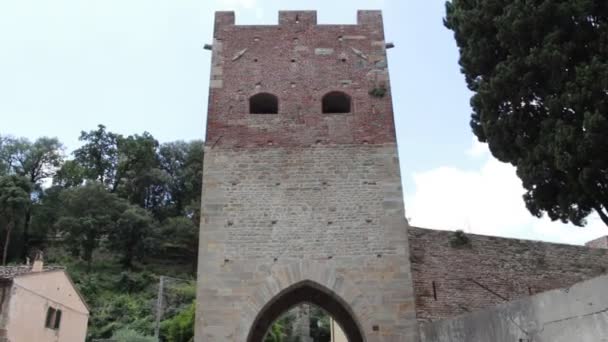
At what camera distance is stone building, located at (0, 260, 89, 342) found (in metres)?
16.2

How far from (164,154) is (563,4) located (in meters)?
49.4

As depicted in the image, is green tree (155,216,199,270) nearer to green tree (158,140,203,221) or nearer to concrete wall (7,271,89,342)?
green tree (158,140,203,221)

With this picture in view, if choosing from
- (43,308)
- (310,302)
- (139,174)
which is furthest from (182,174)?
(310,302)

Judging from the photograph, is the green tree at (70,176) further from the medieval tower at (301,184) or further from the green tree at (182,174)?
the medieval tower at (301,184)

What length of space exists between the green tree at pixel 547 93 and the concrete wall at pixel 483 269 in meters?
2.89

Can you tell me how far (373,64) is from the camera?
1186 centimetres

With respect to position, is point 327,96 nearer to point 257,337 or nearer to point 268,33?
point 268,33

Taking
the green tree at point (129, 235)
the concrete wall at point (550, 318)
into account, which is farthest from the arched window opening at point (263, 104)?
the green tree at point (129, 235)

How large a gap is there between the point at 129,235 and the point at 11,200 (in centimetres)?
850

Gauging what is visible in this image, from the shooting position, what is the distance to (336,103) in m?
12.2

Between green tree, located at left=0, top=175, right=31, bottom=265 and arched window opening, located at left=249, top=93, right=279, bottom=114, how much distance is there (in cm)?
3289

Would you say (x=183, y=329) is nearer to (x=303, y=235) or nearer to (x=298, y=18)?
(x=303, y=235)

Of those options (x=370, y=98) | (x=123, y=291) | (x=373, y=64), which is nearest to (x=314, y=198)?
(x=370, y=98)

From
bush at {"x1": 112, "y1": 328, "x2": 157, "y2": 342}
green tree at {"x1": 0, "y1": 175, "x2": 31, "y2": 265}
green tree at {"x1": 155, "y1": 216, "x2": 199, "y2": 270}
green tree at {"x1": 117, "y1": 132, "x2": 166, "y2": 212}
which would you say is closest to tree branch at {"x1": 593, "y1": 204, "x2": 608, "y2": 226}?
bush at {"x1": 112, "y1": 328, "x2": 157, "y2": 342}
